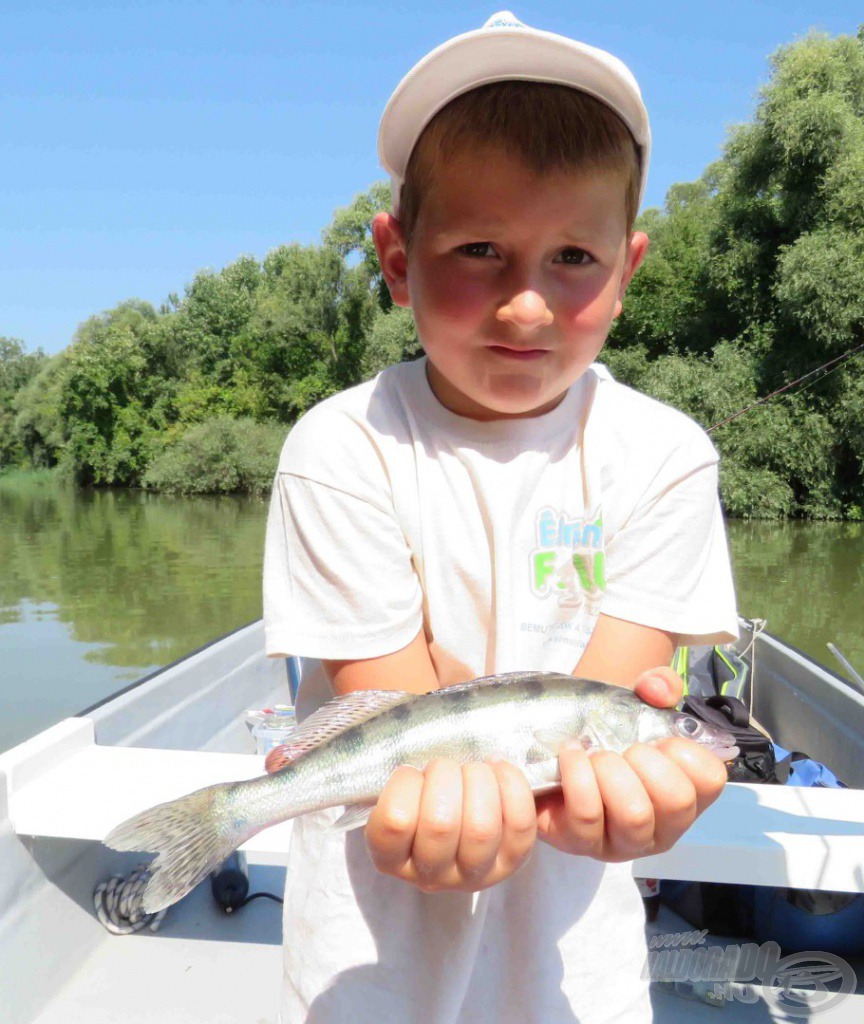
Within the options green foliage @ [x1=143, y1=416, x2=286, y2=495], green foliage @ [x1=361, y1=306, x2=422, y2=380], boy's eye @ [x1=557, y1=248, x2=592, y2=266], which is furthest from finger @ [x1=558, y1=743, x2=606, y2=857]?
green foliage @ [x1=143, y1=416, x2=286, y2=495]

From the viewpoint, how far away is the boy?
129 centimetres

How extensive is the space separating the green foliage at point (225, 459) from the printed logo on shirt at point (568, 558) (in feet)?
113

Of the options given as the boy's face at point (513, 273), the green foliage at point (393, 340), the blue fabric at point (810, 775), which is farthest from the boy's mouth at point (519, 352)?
the green foliage at point (393, 340)

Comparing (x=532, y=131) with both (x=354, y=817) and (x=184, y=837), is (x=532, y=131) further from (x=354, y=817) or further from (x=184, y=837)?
(x=184, y=837)

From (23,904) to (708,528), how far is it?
8.17ft

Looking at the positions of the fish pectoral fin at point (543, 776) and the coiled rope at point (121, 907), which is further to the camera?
the coiled rope at point (121, 907)

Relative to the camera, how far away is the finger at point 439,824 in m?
1.04

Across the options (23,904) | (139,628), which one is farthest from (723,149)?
(23,904)

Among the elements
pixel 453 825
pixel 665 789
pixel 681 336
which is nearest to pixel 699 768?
pixel 665 789

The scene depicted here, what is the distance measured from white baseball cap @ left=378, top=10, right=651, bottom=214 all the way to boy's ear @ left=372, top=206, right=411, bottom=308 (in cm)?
17

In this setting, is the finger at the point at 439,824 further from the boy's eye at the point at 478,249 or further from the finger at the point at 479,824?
the boy's eye at the point at 478,249

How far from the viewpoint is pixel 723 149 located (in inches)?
907

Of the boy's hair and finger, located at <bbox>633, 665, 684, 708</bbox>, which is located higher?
the boy's hair

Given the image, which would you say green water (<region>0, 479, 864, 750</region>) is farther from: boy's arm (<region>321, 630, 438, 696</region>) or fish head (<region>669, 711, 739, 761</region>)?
fish head (<region>669, 711, 739, 761</region>)
